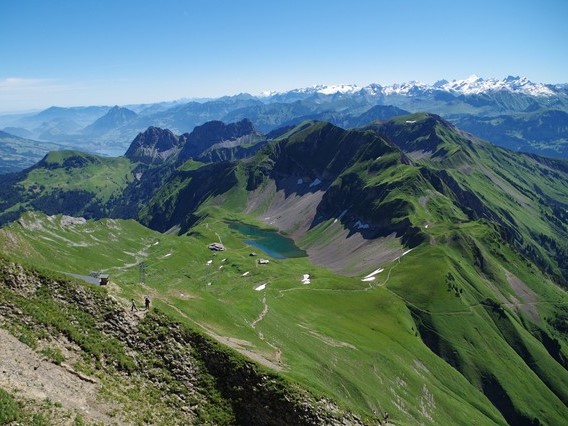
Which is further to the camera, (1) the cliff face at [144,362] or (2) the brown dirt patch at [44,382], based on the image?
(1) the cliff face at [144,362]

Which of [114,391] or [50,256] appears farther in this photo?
[50,256]

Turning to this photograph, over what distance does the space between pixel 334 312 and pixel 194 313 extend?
112165mm

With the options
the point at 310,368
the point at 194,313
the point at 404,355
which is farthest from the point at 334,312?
the point at 194,313

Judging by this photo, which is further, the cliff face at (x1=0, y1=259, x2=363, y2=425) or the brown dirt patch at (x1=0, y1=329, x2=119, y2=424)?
the cliff face at (x1=0, y1=259, x2=363, y2=425)

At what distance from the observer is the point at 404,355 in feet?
509

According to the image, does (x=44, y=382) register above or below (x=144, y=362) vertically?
above

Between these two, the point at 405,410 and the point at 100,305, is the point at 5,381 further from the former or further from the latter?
the point at 405,410

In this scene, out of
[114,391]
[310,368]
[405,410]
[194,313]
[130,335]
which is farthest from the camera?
[405,410]

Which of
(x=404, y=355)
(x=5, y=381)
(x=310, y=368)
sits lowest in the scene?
(x=404, y=355)

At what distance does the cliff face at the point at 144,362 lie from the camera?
4444 centimetres

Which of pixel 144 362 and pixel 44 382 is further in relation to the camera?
pixel 144 362

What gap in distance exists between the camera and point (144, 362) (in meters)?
49.3

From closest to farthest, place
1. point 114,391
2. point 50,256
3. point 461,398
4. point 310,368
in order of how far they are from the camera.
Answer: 1. point 114,391
2. point 310,368
3. point 461,398
4. point 50,256

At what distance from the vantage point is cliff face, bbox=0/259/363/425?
4444cm
